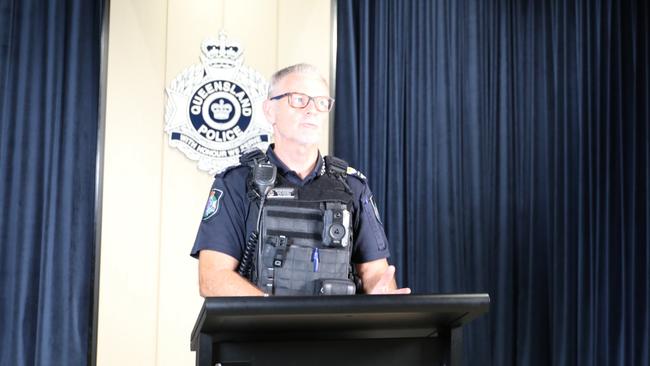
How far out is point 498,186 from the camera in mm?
4375

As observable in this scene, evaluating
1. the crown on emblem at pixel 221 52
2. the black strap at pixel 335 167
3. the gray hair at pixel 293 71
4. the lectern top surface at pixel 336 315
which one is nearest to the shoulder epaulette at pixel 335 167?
the black strap at pixel 335 167

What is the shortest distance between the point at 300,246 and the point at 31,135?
6.71 ft

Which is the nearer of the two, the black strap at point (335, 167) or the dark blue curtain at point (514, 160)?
the black strap at point (335, 167)

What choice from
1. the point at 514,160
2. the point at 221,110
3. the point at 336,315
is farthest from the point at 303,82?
the point at 514,160

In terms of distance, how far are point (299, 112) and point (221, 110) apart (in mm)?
1790

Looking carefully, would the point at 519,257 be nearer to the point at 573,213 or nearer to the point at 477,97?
the point at 573,213

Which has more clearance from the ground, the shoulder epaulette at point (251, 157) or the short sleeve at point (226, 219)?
the shoulder epaulette at point (251, 157)

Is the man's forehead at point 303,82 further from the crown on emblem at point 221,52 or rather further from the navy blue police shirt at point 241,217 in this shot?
the crown on emblem at point 221,52

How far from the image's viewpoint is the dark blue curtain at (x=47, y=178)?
12.2ft

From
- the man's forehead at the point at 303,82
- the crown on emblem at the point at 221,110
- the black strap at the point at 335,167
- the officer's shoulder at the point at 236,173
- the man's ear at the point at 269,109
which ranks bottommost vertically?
the officer's shoulder at the point at 236,173

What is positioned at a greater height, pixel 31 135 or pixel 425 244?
pixel 31 135

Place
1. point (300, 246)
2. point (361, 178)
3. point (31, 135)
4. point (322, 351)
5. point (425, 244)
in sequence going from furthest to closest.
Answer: point (425, 244)
point (31, 135)
point (361, 178)
point (300, 246)
point (322, 351)

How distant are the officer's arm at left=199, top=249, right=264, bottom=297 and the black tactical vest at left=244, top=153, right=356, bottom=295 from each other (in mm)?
79

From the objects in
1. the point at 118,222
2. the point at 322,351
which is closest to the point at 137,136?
the point at 118,222
